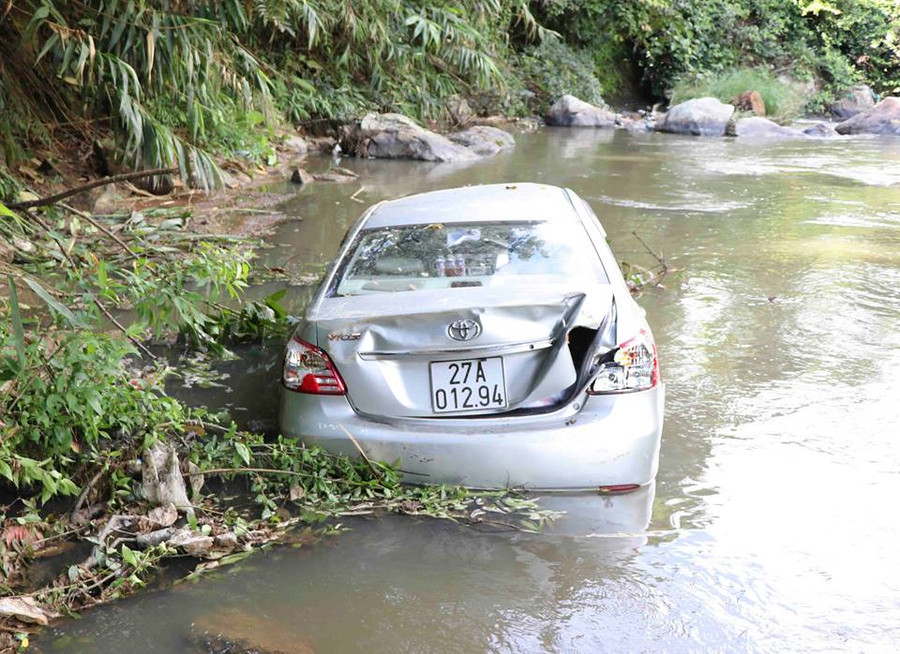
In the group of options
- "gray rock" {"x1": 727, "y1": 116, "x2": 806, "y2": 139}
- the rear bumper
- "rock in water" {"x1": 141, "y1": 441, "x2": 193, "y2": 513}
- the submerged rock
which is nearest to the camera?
the rear bumper

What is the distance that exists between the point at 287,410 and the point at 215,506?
50 centimetres

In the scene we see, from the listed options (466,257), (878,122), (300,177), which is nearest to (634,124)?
(878,122)

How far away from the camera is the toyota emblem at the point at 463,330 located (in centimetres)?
361

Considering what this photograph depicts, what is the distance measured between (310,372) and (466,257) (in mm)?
924

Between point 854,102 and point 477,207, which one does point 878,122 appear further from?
point 477,207

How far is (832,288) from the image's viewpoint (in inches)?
303

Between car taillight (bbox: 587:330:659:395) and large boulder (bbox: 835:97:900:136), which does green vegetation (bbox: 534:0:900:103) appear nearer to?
large boulder (bbox: 835:97:900:136)

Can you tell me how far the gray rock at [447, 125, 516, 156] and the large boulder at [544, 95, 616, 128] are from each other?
177 inches

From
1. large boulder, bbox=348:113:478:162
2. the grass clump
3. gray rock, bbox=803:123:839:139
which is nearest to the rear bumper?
large boulder, bbox=348:113:478:162

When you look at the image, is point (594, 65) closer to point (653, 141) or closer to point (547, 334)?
point (653, 141)

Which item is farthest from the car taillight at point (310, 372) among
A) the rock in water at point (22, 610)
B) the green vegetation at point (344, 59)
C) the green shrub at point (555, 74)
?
the green shrub at point (555, 74)

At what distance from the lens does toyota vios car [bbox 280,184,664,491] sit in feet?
11.8

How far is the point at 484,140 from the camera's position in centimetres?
1822

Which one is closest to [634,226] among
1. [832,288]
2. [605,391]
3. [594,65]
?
[832,288]
